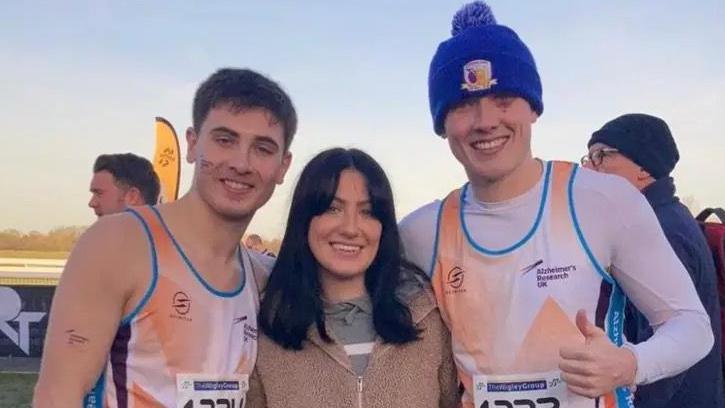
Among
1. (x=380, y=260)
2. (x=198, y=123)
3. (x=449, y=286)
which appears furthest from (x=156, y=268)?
(x=449, y=286)

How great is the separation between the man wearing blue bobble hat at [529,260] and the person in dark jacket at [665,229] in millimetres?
619

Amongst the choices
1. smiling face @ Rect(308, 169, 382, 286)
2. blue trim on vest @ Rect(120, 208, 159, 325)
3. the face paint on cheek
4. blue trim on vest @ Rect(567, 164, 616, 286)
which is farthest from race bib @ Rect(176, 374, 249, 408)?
blue trim on vest @ Rect(567, 164, 616, 286)

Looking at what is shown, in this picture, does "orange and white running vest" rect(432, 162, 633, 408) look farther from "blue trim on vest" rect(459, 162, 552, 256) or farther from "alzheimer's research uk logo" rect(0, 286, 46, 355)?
"alzheimer's research uk logo" rect(0, 286, 46, 355)

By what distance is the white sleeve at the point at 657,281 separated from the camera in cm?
222

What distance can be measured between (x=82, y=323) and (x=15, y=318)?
32.9 ft

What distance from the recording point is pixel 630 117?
12.3 ft

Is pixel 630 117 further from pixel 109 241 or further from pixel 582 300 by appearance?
pixel 109 241


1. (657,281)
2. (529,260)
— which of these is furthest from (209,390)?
(657,281)

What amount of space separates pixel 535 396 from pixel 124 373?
4.23ft

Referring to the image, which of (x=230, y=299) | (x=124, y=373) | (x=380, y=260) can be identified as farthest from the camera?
(x=380, y=260)

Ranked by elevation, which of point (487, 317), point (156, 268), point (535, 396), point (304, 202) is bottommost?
point (535, 396)

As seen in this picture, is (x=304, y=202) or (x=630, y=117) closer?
(x=304, y=202)

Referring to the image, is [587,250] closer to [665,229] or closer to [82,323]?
[665,229]

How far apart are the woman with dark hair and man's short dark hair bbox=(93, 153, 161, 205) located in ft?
9.78
